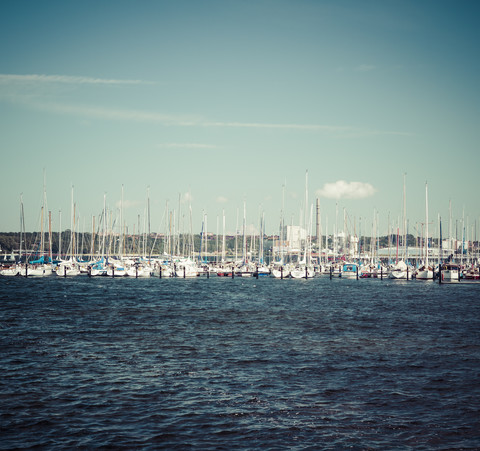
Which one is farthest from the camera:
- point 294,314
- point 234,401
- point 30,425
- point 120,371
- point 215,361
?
point 294,314

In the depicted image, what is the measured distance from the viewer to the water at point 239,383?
16.5 metres

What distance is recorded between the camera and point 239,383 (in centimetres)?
2278

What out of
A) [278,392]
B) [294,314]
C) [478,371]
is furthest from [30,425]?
[294,314]

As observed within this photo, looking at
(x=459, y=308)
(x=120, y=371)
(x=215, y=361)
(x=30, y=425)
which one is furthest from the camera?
(x=459, y=308)

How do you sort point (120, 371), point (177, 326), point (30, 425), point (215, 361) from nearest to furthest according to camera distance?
point (30, 425)
point (120, 371)
point (215, 361)
point (177, 326)

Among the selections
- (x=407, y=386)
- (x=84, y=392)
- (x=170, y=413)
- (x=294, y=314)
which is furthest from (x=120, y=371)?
(x=294, y=314)

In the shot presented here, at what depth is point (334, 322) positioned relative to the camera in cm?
4434

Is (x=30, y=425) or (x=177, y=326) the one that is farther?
(x=177, y=326)

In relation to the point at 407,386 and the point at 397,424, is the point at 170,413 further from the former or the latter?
the point at 407,386

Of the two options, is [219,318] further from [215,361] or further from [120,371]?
[120,371]

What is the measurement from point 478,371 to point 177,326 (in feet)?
71.3

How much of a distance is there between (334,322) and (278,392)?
23760mm

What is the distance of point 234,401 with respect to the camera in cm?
2008

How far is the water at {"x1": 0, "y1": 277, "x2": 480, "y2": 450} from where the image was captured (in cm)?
1648
